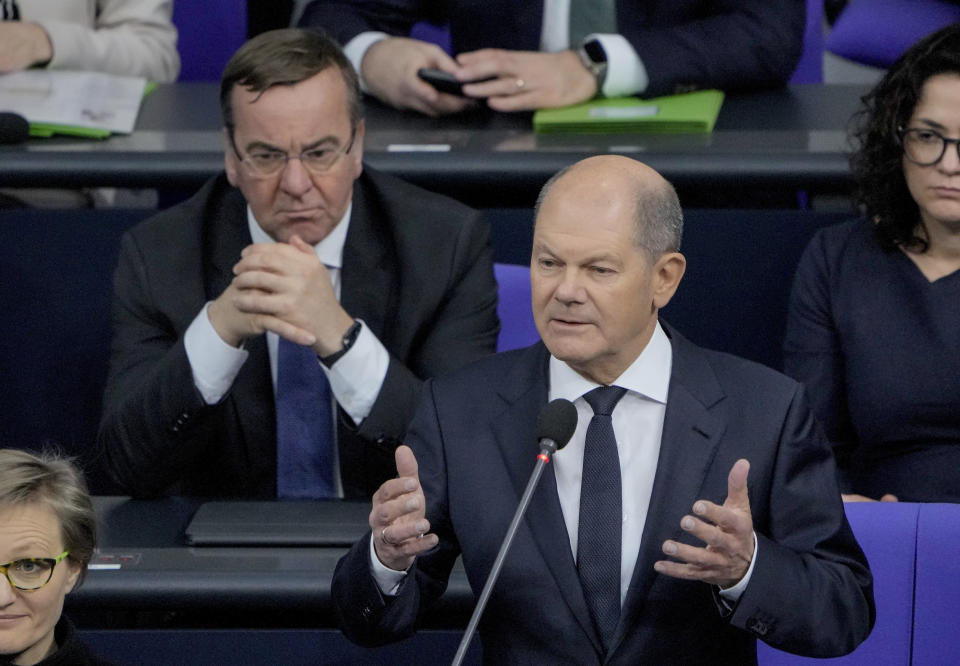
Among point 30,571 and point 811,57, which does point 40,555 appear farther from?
point 811,57

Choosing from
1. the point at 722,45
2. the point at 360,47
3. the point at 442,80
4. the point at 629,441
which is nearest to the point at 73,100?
the point at 360,47

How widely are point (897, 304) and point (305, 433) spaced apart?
94cm

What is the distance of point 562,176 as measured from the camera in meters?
1.81

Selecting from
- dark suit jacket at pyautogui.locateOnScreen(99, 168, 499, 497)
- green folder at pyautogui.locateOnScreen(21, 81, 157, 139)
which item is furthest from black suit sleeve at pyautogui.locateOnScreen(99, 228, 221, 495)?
green folder at pyautogui.locateOnScreen(21, 81, 157, 139)

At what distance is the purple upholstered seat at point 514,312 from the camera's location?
261 centimetres

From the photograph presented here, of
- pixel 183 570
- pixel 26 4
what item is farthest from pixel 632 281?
pixel 26 4

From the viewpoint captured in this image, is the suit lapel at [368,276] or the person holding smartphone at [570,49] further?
the person holding smartphone at [570,49]

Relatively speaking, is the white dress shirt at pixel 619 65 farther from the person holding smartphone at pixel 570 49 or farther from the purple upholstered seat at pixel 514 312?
the purple upholstered seat at pixel 514 312

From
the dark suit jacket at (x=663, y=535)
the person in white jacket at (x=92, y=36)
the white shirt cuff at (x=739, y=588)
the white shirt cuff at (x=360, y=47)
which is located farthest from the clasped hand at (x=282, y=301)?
the person in white jacket at (x=92, y=36)

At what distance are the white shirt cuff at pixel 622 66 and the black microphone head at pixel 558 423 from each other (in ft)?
5.07

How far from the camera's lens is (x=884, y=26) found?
11.5ft

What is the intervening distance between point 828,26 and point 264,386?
325 centimetres

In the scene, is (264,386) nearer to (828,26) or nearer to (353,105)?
(353,105)

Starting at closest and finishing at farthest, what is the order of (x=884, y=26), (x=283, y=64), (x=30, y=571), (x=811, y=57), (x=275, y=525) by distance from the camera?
(x=30, y=571), (x=275, y=525), (x=283, y=64), (x=884, y=26), (x=811, y=57)
